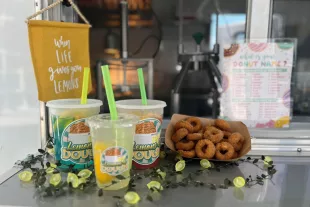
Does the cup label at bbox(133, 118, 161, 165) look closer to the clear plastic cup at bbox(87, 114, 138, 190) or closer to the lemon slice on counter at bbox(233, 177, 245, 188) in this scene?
the clear plastic cup at bbox(87, 114, 138, 190)

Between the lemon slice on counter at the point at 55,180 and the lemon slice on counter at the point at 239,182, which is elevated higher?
the lemon slice on counter at the point at 55,180

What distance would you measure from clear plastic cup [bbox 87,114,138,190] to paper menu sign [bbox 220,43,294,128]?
43cm

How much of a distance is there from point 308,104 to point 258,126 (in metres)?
0.58

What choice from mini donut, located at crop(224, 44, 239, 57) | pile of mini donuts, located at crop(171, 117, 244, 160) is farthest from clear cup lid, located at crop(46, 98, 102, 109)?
mini donut, located at crop(224, 44, 239, 57)

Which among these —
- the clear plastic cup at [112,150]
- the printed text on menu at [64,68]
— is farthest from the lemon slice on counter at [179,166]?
the printed text on menu at [64,68]

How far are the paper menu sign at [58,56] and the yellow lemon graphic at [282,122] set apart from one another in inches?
23.8

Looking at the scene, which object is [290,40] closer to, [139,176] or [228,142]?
[228,142]

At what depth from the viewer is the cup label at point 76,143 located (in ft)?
2.25

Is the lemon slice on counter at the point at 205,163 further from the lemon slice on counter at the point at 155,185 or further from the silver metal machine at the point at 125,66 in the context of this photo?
the silver metal machine at the point at 125,66

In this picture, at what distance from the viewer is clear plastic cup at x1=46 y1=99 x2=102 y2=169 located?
687mm

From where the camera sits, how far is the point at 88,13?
2.21m

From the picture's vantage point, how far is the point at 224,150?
753 mm

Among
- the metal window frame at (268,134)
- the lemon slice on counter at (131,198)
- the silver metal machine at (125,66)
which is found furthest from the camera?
the silver metal machine at (125,66)

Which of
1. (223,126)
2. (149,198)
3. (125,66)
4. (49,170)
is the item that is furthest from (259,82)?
(125,66)
